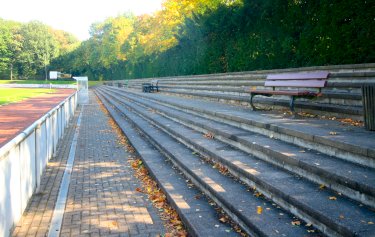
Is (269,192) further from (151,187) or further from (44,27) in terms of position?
(44,27)

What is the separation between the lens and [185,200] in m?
4.66

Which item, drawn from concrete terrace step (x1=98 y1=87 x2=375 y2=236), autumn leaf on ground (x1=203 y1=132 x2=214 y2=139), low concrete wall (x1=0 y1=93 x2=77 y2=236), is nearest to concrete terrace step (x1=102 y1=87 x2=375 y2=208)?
concrete terrace step (x1=98 y1=87 x2=375 y2=236)

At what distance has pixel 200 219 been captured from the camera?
397 cm

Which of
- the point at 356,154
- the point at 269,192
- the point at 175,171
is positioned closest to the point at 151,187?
the point at 175,171

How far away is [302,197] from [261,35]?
11.5 meters

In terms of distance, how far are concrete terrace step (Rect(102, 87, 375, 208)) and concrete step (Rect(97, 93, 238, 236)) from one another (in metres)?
1.18

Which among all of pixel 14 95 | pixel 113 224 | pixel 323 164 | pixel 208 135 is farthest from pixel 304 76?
pixel 14 95

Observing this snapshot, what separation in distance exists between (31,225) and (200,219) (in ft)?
7.10

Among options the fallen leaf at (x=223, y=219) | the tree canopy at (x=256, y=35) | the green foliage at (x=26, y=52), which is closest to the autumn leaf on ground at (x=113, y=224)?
the fallen leaf at (x=223, y=219)

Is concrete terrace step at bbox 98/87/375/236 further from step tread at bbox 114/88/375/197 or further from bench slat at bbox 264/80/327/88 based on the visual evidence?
bench slat at bbox 264/80/327/88

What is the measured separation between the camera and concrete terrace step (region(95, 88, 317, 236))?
326 centimetres

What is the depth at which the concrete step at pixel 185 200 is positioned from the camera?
3.72 m

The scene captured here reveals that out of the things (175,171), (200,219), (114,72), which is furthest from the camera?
(114,72)

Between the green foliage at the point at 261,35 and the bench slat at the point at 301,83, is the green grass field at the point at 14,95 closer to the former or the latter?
the green foliage at the point at 261,35
